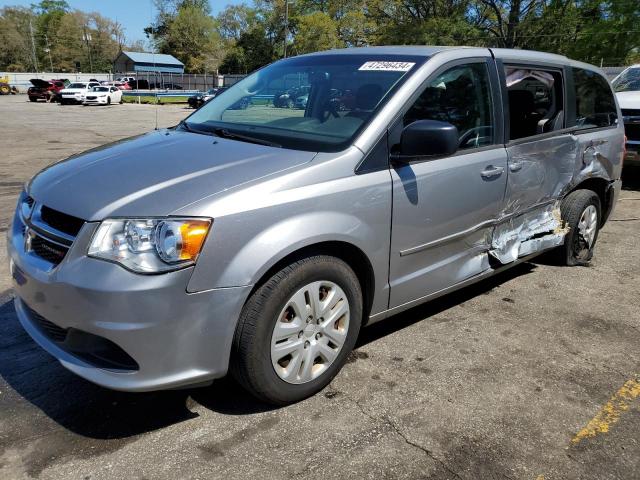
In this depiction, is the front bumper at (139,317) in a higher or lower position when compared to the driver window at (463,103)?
lower

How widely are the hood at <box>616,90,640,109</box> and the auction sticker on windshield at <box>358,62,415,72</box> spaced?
6709 millimetres

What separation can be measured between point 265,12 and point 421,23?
45.3 m

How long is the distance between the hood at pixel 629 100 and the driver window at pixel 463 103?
20.0 ft

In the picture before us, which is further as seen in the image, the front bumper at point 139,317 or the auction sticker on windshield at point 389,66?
the auction sticker on windshield at point 389,66

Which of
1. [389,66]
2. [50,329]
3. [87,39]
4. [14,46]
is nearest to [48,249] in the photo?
[50,329]

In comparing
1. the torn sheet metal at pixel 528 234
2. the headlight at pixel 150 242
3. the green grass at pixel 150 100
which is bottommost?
the torn sheet metal at pixel 528 234

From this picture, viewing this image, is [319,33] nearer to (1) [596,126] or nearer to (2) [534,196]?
(1) [596,126]

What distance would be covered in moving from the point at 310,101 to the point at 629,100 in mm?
7216

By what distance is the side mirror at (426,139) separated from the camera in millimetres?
2920

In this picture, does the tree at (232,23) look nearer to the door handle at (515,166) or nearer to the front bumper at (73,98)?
the front bumper at (73,98)

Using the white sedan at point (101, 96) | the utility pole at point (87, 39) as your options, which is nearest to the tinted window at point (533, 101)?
the white sedan at point (101, 96)

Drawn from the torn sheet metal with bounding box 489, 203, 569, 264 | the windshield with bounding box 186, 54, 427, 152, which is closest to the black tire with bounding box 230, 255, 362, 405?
the windshield with bounding box 186, 54, 427, 152

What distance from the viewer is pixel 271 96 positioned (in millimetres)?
3789

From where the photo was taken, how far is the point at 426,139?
115 inches
